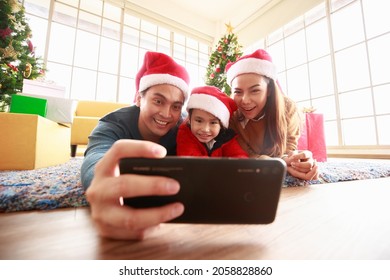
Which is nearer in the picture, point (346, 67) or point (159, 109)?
point (159, 109)

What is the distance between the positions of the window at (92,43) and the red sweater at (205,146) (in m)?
3.02

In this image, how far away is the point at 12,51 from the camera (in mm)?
1790

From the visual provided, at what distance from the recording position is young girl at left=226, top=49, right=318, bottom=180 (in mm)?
931

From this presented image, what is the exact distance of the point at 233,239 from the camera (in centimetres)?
32

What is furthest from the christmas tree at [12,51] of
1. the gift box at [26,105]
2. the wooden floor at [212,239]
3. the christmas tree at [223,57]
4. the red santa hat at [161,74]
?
the christmas tree at [223,57]

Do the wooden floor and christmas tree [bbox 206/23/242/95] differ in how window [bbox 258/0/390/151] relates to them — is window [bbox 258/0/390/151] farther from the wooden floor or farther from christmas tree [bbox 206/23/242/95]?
the wooden floor

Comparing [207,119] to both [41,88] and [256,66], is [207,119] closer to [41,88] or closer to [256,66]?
[256,66]

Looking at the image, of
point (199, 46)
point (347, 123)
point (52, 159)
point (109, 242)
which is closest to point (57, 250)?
point (109, 242)

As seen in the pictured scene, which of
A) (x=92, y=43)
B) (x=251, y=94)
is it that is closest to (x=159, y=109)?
(x=251, y=94)

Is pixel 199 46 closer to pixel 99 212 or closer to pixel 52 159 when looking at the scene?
pixel 52 159

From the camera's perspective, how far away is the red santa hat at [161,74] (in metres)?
0.80

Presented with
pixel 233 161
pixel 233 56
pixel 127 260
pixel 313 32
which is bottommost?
pixel 127 260

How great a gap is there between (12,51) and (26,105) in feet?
2.81

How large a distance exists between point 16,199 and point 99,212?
371 millimetres
